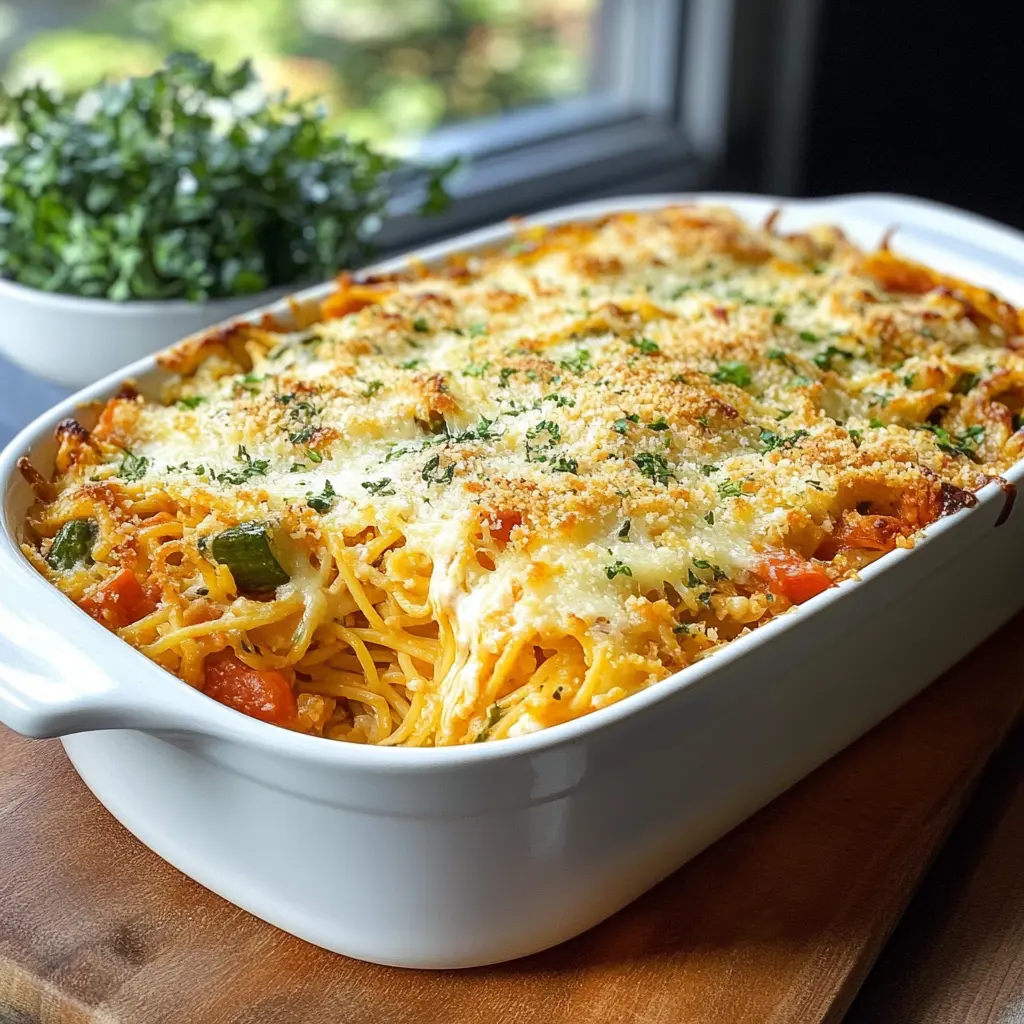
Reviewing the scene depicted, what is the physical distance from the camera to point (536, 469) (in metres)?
1.89

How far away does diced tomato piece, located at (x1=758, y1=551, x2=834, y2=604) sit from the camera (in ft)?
5.75

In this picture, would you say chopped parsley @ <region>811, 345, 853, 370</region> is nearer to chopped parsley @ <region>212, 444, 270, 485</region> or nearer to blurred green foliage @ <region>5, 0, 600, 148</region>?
chopped parsley @ <region>212, 444, 270, 485</region>

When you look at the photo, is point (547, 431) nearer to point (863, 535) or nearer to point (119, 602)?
point (863, 535)

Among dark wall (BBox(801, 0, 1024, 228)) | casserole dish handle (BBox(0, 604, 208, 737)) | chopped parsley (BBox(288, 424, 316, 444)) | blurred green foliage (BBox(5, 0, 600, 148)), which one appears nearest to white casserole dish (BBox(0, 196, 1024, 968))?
casserole dish handle (BBox(0, 604, 208, 737))

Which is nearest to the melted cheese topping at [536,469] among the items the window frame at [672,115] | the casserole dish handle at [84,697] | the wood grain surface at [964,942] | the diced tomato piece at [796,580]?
the diced tomato piece at [796,580]

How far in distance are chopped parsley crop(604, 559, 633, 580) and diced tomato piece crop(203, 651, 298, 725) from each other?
42 cm

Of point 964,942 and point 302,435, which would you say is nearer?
point 964,942

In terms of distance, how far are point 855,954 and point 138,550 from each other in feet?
3.40

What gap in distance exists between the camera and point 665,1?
178 inches

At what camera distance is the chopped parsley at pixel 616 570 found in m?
1.68

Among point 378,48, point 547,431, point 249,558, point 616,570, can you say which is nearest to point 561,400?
point 547,431

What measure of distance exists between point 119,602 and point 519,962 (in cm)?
67

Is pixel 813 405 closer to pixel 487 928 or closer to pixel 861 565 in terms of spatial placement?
pixel 861 565

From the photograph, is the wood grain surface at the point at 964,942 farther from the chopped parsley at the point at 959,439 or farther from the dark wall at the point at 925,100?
the dark wall at the point at 925,100
